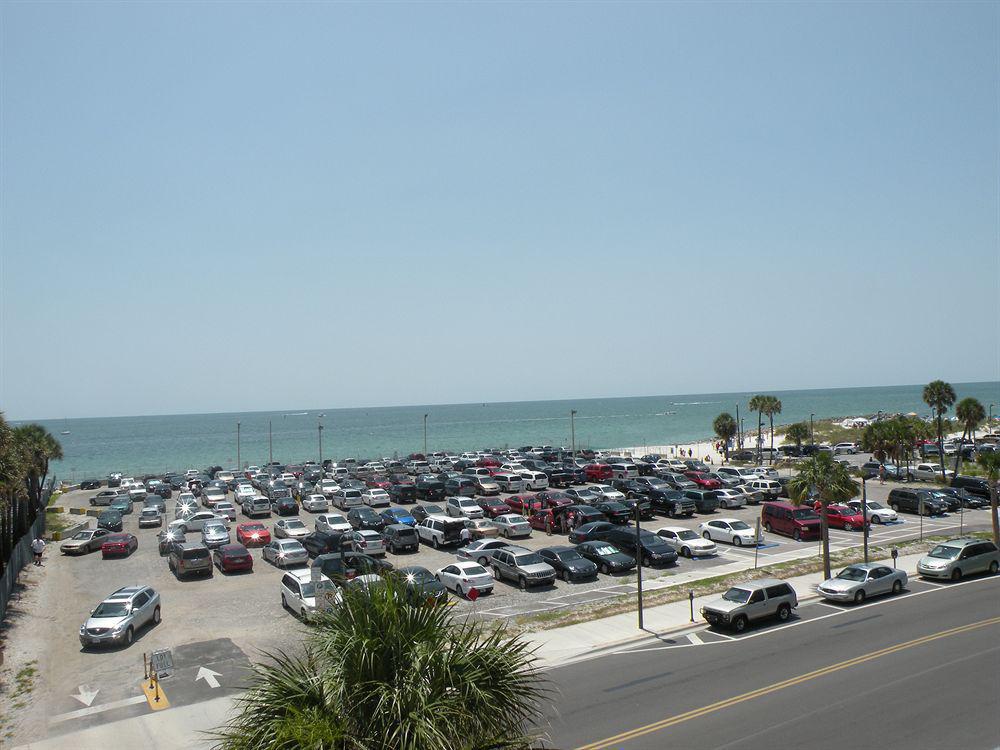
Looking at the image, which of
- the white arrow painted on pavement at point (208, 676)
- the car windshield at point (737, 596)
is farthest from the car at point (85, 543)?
the car windshield at point (737, 596)

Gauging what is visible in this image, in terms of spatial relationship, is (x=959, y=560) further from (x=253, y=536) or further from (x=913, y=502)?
(x=253, y=536)

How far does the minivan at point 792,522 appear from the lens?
38.9 m

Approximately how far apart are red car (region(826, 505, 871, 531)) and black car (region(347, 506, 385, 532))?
26.7 metres

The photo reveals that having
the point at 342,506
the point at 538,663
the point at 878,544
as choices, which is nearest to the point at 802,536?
the point at 878,544

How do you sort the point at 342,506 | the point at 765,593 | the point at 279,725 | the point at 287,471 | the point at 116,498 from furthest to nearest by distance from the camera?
the point at 287,471
the point at 116,498
the point at 342,506
the point at 765,593
the point at 279,725

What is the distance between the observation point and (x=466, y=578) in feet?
95.1

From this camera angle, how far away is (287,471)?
268 feet

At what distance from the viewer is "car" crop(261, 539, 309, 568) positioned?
35.4 meters

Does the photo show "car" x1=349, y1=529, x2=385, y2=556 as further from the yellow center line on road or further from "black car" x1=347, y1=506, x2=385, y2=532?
the yellow center line on road

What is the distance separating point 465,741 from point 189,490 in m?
71.9

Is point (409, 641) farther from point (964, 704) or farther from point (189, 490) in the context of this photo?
point (189, 490)

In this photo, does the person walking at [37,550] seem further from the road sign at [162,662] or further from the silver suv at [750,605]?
the silver suv at [750,605]

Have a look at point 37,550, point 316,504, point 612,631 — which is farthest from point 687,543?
point 37,550

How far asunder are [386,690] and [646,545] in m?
27.5
